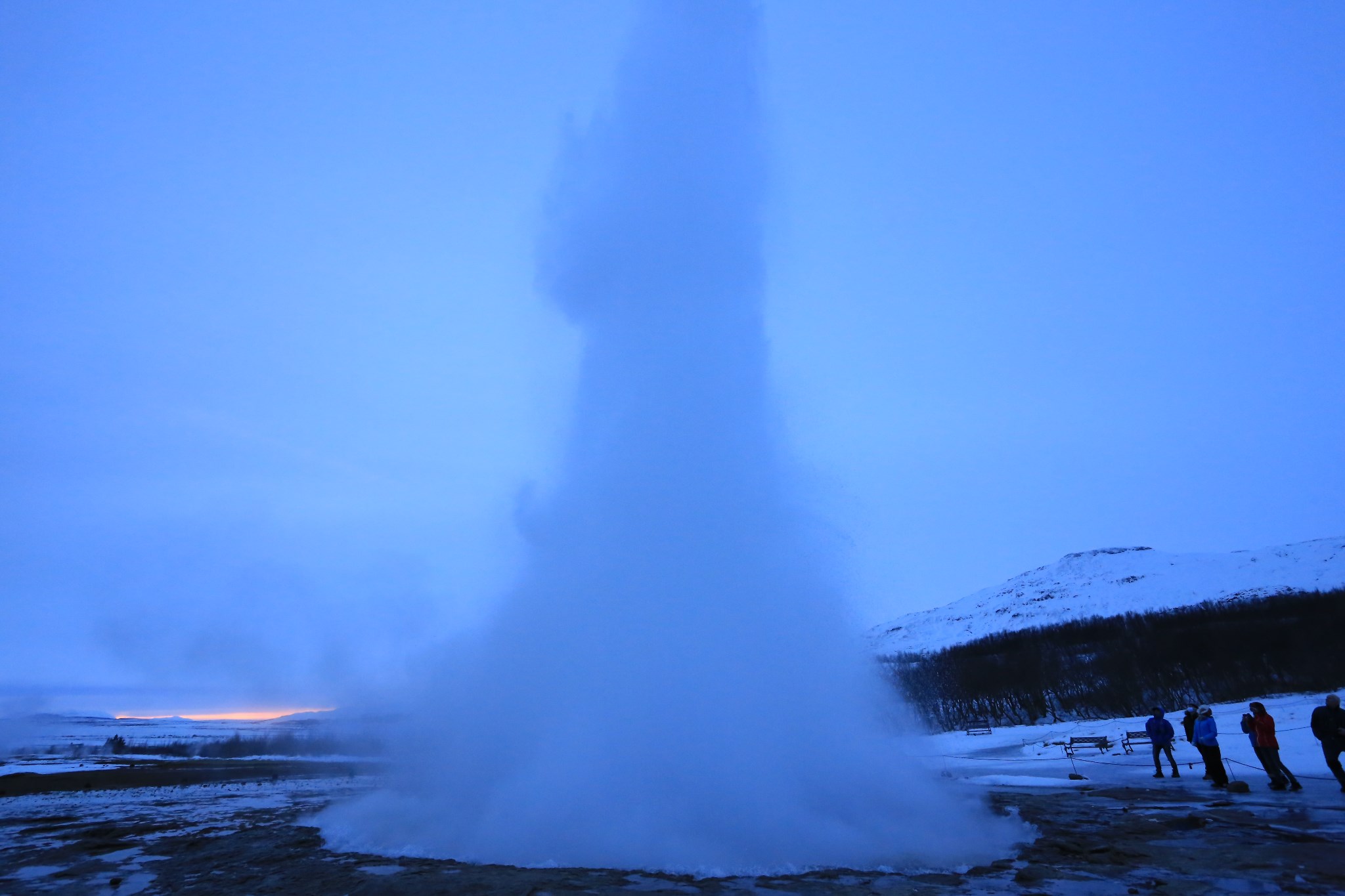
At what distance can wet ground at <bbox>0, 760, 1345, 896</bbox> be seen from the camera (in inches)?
318

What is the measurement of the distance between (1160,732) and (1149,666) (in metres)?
71.6

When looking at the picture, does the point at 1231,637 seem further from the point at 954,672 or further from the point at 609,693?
the point at 609,693

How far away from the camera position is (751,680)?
506 inches

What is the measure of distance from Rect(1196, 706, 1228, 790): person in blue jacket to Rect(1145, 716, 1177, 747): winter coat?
1.90 metres

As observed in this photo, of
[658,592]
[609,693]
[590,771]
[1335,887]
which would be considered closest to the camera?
[1335,887]

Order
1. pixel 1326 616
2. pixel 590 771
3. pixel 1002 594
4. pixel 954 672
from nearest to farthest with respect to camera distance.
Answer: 1. pixel 590 771
2. pixel 1326 616
3. pixel 954 672
4. pixel 1002 594

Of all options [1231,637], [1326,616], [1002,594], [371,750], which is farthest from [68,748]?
[1002,594]

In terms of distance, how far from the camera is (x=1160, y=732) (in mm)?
17875

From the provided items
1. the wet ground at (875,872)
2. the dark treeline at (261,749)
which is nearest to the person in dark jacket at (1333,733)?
the wet ground at (875,872)

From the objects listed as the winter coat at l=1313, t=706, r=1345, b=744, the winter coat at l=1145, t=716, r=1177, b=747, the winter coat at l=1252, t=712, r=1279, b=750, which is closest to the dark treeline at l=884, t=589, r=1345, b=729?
the winter coat at l=1145, t=716, r=1177, b=747

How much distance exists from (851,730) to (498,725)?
729cm

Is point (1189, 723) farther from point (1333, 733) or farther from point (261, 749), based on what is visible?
point (261, 749)

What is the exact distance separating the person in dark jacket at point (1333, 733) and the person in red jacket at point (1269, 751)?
2.84 feet

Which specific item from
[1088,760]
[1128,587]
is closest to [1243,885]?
[1088,760]
